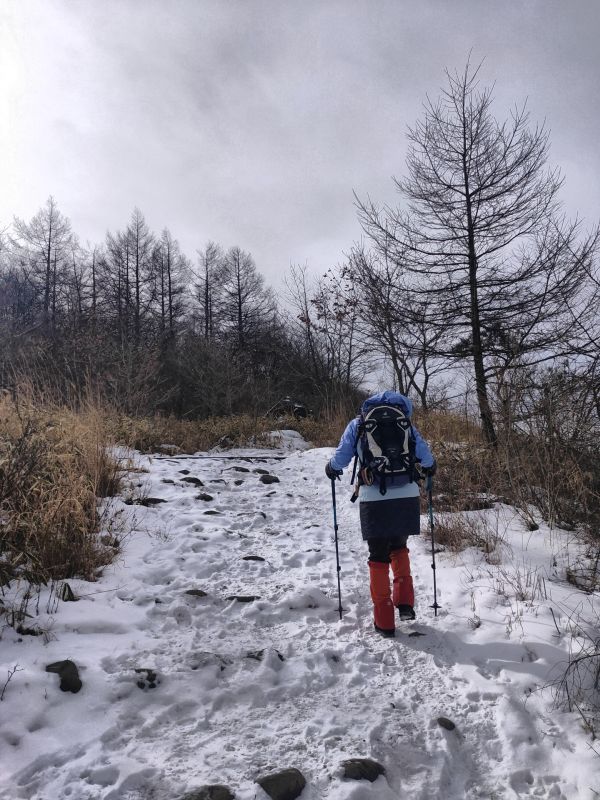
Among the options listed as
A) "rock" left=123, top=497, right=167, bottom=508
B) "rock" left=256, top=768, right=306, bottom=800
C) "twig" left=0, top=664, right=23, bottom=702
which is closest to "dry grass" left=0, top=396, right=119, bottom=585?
"rock" left=123, top=497, right=167, bottom=508

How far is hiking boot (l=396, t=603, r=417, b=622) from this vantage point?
349cm

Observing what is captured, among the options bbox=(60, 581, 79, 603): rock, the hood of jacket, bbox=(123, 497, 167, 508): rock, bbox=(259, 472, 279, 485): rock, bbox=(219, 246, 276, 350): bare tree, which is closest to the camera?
bbox=(60, 581, 79, 603): rock

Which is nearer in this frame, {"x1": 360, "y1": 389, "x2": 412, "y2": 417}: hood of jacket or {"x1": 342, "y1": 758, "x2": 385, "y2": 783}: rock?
{"x1": 342, "y1": 758, "x2": 385, "y2": 783}: rock

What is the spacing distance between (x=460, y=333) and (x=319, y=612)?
6.44 m

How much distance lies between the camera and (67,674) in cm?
246

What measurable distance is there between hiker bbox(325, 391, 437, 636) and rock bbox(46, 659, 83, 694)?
2006mm

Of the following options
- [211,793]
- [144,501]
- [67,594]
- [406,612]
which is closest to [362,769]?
[211,793]

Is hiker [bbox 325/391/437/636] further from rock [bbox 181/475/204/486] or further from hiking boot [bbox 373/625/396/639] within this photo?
rock [bbox 181/475/204/486]

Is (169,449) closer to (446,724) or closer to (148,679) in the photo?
(148,679)

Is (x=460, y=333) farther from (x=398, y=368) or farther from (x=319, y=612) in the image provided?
(x=319, y=612)

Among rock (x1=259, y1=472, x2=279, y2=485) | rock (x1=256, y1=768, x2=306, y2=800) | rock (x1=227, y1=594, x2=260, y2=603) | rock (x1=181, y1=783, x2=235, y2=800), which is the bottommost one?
rock (x1=256, y1=768, x2=306, y2=800)

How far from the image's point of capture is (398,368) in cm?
1291

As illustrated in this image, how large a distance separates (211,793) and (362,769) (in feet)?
2.26

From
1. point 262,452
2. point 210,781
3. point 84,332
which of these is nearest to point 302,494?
point 262,452
